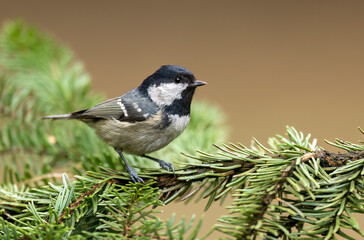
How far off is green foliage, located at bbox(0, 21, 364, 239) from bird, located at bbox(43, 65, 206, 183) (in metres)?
0.06

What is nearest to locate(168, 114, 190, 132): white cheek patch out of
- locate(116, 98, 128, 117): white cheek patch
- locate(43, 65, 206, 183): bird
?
locate(43, 65, 206, 183): bird

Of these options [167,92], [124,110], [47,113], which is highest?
[167,92]

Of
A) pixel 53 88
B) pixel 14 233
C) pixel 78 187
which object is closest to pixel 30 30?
pixel 53 88

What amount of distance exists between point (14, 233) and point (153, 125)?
56 cm

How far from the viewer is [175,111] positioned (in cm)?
105

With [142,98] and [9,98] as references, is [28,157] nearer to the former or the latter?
[9,98]

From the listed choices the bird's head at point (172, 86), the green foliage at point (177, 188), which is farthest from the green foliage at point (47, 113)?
the bird's head at point (172, 86)

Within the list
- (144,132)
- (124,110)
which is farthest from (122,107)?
(144,132)

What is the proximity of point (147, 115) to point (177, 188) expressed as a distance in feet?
1.38

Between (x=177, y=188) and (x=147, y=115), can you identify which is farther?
(x=147, y=115)

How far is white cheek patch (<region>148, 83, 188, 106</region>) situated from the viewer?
43.1 inches

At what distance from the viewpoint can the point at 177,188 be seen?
2.12ft

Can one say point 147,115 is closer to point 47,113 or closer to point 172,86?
point 172,86

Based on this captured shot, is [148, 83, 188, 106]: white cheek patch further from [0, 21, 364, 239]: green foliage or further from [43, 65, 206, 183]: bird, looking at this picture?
[0, 21, 364, 239]: green foliage
